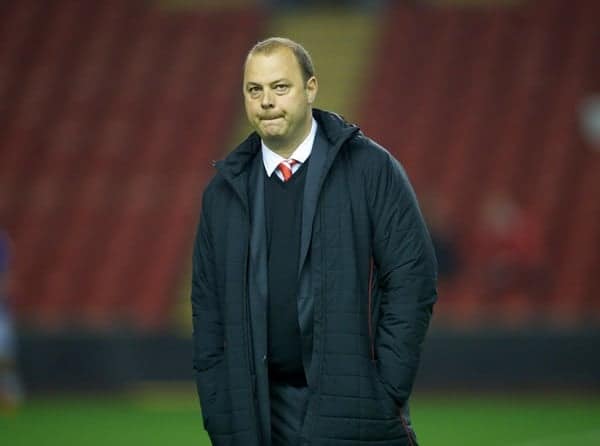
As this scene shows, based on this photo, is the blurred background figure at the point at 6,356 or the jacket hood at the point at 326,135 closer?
the jacket hood at the point at 326,135

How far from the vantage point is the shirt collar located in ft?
11.2

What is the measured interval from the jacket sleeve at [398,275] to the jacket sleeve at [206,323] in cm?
44

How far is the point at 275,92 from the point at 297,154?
7.8 inches

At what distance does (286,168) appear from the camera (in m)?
3.43

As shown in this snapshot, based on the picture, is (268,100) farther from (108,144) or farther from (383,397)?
(108,144)

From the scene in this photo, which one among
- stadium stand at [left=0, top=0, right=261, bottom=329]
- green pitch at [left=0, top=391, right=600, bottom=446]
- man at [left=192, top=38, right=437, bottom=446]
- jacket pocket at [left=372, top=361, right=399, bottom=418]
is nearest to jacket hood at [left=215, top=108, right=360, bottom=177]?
man at [left=192, top=38, right=437, bottom=446]

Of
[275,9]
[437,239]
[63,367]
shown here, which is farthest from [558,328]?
[275,9]

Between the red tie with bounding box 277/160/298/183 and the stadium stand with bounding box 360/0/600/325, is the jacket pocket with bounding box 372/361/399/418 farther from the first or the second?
the stadium stand with bounding box 360/0/600/325

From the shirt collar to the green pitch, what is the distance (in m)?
5.37

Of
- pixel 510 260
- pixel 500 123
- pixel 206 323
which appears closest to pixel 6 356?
pixel 510 260

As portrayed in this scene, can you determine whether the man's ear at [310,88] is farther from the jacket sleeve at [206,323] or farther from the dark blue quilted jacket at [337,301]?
the jacket sleeve at [206,323]

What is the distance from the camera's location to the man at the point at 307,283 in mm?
3287

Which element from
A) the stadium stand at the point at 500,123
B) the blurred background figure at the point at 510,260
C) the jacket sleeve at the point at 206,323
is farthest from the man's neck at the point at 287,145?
the blurred background figure at the point at 510,260

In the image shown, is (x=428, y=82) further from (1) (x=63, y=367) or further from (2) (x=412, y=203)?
(2) (x=412, y=203)
